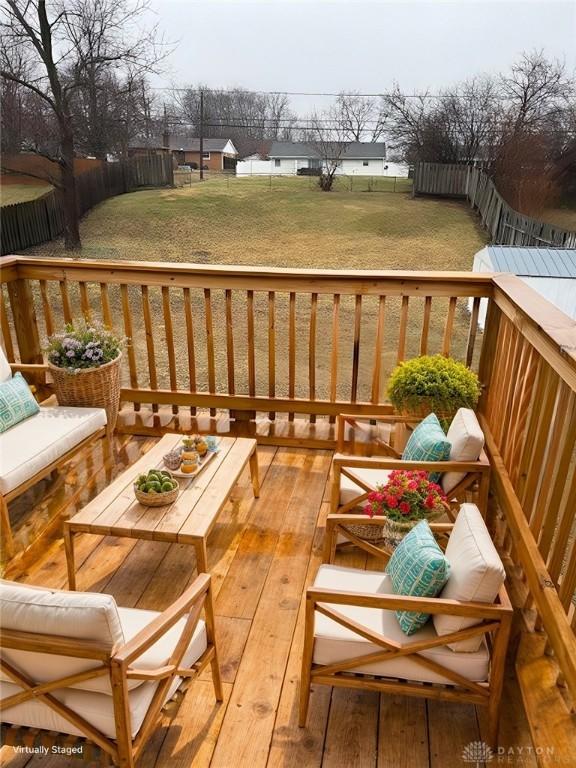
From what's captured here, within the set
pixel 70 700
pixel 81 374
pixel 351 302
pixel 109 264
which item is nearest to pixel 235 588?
pixel 70 700

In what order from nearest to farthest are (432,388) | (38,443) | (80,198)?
1. (38,443)
2. (432,388)
3. (80,198)

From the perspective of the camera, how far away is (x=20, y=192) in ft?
31.0

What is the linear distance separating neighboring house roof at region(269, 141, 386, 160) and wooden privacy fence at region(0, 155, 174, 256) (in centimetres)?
244

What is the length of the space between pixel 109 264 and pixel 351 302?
24.7ft

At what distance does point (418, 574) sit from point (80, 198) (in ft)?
34.4

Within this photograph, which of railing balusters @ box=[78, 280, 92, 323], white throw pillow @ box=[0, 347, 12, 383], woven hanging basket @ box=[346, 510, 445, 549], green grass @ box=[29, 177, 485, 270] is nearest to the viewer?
woven hanging basket @ box=[346, 510, 445, 549]

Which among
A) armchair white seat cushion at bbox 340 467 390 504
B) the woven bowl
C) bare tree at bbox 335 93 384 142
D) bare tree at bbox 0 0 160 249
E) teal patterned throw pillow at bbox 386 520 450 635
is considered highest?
bare tree at bbox 0 0 160 249

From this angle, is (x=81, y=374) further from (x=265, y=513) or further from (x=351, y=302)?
(x=351, y=302)

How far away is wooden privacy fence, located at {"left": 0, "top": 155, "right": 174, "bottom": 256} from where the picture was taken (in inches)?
373

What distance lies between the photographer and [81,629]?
1267 millimetres

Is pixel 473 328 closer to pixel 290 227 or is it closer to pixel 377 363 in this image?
pixel 377 363

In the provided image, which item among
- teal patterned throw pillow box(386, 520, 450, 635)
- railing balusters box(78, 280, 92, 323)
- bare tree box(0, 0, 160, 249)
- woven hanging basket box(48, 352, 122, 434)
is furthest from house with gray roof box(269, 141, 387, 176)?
teal patterned throw pillow box(386, 520, 450, 635)

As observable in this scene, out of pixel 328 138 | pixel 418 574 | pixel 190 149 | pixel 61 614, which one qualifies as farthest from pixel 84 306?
pixel 190 149

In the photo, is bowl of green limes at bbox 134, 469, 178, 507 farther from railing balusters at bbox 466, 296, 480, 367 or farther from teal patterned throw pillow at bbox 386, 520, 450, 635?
railing balusters at bbox 466, 296, 480, 367
